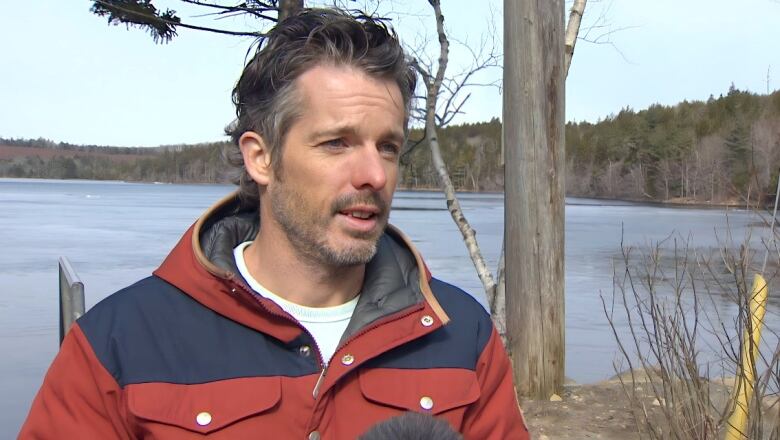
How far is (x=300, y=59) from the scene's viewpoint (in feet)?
6.01

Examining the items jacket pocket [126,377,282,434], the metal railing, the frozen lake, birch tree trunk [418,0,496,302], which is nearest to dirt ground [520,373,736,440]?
the frozen lake

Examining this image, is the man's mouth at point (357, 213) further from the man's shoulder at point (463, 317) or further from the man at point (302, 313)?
the man's shoulder at point (463, 317)

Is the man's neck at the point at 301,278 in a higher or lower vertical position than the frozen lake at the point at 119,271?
higher

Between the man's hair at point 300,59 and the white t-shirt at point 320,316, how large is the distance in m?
0.29

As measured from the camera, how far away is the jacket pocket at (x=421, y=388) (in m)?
1.70

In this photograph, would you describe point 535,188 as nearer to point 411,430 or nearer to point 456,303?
point 456,303

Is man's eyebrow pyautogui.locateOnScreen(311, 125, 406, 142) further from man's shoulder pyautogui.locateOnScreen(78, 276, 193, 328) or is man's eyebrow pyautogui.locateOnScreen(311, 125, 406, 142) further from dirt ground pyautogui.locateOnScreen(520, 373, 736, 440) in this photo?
dirt ground pyautogui.locateOnScreen(520, 373, 736, 440)

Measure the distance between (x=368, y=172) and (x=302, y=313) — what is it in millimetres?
370

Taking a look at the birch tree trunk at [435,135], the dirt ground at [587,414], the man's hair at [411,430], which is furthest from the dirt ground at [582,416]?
the man's hair at [411,430]

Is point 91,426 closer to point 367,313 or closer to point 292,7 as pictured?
point 367,313

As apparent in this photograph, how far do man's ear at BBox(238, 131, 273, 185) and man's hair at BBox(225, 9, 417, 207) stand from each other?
2 cm

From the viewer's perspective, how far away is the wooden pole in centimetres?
574

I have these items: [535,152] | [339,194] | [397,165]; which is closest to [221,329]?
[339,194]

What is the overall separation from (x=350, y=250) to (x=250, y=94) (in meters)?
0.49
